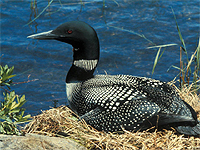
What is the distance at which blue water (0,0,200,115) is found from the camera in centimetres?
644

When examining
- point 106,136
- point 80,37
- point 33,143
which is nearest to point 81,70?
point 80,37

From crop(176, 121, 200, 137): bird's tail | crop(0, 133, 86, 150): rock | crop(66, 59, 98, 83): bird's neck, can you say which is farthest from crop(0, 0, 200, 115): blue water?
crop(176, 121, 200, 137): bird's tail

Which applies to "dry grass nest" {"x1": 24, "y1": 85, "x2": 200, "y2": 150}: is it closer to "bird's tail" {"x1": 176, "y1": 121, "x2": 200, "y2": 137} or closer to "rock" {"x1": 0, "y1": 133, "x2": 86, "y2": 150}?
"bird's tail" {"x1": 176, "y1": 121, "x2": 200, "y2": 137}

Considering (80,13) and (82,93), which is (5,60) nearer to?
(80,13)

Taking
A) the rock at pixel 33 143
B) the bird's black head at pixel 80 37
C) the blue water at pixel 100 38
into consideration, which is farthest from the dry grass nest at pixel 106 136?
the blue water at pixel 100 38

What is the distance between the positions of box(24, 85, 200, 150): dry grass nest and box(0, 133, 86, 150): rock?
8.7 inches

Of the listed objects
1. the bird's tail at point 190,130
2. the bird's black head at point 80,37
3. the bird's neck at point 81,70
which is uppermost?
the bird's black head at point 80,37

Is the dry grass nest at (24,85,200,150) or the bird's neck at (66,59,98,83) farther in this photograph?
the bird's neck at (66,59,98,83)

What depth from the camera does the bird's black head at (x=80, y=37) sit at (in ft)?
14.1

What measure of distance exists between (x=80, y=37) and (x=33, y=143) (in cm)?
145

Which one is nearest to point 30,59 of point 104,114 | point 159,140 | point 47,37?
point 47,37

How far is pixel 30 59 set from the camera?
684 centimetres

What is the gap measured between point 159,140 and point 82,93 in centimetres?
104

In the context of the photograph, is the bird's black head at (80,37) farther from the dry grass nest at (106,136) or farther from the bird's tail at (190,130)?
the bird's tail at (190,130)
